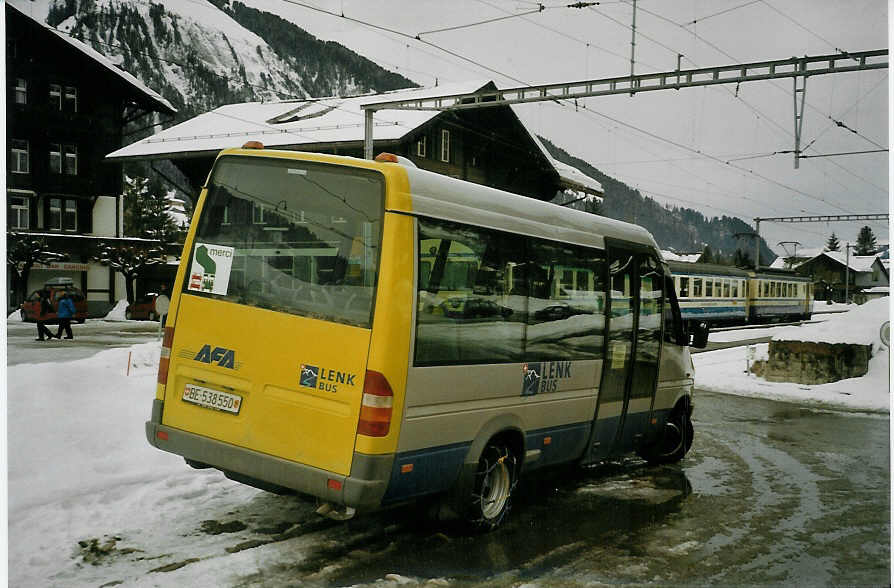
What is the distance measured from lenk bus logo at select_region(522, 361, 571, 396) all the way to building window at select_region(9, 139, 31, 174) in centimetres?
469

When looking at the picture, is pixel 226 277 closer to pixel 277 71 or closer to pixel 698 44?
pixel 277 71

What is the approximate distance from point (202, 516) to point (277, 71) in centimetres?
598

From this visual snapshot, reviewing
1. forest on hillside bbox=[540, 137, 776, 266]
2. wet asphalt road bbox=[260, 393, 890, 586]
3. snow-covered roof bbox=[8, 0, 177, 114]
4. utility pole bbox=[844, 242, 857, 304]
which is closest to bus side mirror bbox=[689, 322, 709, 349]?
wet asphalt road bbox=[260, 393, 890, 586]

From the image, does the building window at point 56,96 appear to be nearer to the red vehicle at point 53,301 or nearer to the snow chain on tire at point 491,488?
the red vehicle at point 53,301

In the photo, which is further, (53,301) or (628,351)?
(53,301)

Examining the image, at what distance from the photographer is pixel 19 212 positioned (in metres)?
8.37

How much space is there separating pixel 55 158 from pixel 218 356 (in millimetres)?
4566

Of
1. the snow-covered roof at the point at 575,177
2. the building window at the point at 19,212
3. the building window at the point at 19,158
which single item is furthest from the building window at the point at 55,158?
the snow-covered roof at the point at 575,177

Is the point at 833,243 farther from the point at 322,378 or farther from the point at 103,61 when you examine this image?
the point at 103,61

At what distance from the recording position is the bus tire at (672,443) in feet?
27.8

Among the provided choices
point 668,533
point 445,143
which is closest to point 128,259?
point 445,143

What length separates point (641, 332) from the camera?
7.70m

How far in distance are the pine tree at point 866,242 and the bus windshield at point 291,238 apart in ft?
20.7

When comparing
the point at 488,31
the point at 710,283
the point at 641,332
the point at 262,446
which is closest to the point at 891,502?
the point at 641,332
